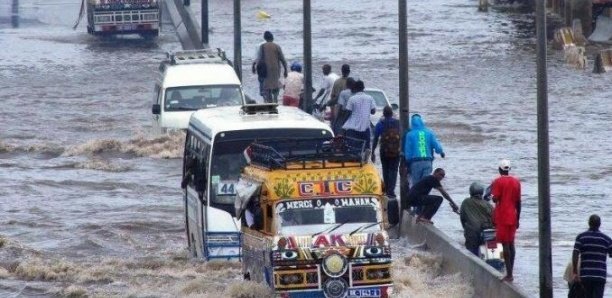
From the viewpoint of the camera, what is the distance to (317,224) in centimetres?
1684

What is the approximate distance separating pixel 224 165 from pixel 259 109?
4.79 ft

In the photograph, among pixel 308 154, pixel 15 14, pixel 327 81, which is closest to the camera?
pixel 308 154

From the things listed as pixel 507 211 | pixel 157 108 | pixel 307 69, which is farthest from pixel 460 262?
pixel 157 108

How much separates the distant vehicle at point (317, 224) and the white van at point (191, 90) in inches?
592

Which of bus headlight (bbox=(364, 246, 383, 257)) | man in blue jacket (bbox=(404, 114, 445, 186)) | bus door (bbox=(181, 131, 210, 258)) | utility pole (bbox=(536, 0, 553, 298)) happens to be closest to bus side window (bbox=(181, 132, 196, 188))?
bus door (bbox=(181, 131, 210, 258))

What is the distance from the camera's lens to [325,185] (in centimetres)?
1709

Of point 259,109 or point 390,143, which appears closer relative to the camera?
point 259,109

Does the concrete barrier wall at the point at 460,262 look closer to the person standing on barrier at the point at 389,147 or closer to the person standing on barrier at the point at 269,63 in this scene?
the person standing on barrier at the point at 389,147

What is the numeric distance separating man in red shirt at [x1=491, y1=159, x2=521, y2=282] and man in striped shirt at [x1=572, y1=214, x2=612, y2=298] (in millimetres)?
1629

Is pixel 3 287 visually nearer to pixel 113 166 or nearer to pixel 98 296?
pixel 98 296

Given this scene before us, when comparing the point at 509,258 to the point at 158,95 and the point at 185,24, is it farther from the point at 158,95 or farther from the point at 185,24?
the point at 185,24

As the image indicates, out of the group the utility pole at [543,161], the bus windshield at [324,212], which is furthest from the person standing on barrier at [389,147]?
the bus windshield at [324,212]

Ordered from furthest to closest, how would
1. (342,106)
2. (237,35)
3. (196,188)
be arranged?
(237,35)
(342,106)
(196,188)

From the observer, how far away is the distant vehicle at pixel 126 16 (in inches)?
2426
